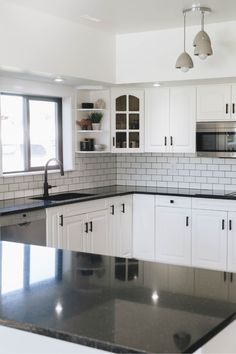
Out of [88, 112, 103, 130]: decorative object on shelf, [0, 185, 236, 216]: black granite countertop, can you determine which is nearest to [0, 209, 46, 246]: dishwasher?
[0, 185, 236, 216]: black granite countertop

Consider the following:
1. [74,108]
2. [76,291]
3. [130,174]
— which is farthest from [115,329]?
[130,174]

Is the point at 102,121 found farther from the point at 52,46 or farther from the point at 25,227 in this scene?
the point at 25,227

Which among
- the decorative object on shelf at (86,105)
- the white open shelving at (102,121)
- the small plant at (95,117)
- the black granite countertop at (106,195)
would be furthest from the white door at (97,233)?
the decorative object on shelf at (86,105)

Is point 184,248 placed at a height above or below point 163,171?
below

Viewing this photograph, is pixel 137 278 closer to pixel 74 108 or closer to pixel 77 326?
pixel 77 326

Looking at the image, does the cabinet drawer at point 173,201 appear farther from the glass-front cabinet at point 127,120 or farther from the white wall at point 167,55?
the white wall at point 167,55

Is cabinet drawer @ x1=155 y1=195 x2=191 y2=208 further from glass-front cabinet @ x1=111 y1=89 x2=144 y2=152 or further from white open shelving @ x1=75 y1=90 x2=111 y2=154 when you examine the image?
white open shelving @ x1=75 y1=90 x2=111 y2=154

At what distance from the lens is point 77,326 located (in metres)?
1.53

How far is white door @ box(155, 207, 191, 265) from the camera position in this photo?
5.46 metres

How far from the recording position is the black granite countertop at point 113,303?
145 centimetres

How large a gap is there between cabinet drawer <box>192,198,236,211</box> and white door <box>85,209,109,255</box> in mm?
974

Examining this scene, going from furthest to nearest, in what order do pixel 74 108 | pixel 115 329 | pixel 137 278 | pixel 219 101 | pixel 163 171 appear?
pixel 163 171 → pixel 74 108 → pixel 219 101 → pixel 137 278 → pixel 115 329

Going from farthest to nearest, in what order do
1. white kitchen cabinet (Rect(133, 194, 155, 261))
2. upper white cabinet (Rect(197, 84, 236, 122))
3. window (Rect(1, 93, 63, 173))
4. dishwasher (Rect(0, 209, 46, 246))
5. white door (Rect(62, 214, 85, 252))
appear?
white kitchen cabinet (Rect(133, 194, 155, 261)) → upper white cabinet (Rect(197, 84, 236, 122)) → window (Rect(1, 93, 63, 173)) → white door (Rect(62, 214, 85, 252)) → dishwasher (Rect(0, 209, 46, 246))

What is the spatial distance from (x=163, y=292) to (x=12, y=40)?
303 centimetres
